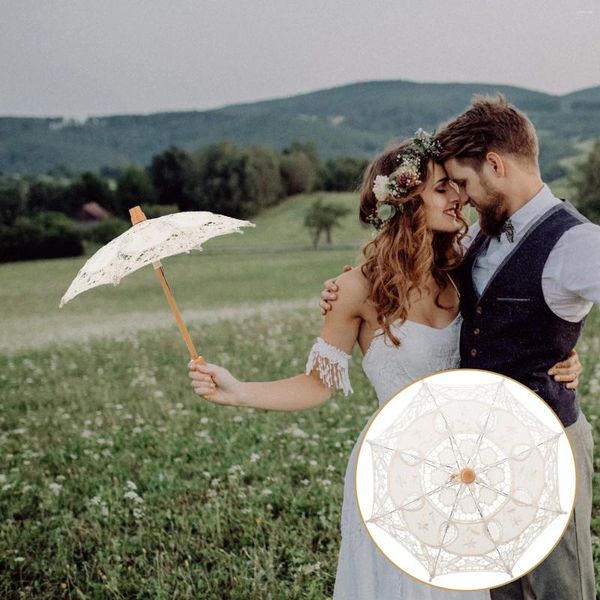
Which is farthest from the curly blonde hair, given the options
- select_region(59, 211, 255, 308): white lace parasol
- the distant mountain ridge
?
the distant mountain ridge

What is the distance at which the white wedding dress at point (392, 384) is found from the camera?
9.41 ft

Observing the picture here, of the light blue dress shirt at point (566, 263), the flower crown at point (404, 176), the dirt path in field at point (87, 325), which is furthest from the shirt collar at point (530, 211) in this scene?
the dirt path in field at point (87, 325)

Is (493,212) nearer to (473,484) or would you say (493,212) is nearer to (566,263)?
(566,263)

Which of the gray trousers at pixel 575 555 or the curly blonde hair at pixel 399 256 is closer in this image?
the gray trousers at pixel 575 555

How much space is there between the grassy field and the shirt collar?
2.30m

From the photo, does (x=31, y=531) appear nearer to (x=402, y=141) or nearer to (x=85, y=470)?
(x=85, y=470)

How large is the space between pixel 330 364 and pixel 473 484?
1.07m

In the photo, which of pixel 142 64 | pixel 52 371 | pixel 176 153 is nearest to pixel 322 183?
pixel 176 153

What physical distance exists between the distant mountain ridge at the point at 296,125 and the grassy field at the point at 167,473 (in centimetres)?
1644

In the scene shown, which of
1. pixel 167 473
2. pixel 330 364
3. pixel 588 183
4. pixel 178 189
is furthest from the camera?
pixel 178 189

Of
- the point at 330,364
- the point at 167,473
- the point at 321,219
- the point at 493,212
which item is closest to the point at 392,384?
the point at 330,364

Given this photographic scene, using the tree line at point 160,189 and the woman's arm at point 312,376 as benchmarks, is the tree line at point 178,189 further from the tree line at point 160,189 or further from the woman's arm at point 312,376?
the woman's arm at point 312,376

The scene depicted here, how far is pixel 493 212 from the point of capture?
2.84m

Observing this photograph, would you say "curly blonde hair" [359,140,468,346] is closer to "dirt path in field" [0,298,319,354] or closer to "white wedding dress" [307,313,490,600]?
"white wedding dress" [307,313,490,600]
